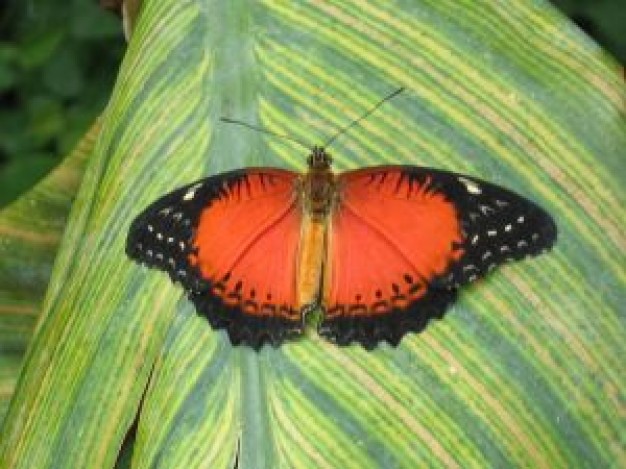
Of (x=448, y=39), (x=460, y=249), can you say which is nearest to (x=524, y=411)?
(x=460, y=249)

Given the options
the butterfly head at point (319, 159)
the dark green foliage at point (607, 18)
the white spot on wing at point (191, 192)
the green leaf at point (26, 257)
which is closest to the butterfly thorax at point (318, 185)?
the butterfly head at point (319, 159)

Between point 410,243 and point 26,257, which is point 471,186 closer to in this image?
point 410,243

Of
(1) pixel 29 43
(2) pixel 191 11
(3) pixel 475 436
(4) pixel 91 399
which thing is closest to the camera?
(3) pixel 475 436

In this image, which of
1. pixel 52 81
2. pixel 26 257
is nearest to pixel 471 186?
pixel 26 257

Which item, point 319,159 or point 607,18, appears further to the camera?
point 607,18

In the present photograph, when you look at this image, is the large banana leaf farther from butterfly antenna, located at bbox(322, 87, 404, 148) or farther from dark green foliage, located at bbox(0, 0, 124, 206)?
dark green foliage, located at bbox(0, 0, 124, 206)

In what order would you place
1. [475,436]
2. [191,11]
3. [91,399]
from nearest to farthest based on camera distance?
[475,436] → [91,399] → [191,11]

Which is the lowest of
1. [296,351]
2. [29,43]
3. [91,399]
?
[29,43]

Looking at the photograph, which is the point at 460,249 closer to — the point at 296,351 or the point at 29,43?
the point at 296,351
